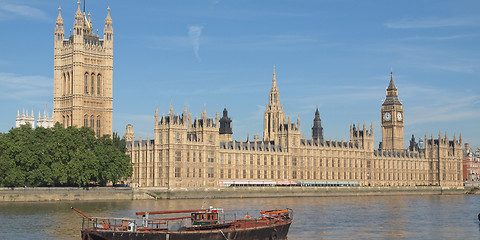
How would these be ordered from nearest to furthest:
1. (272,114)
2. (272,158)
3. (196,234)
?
(196,234) → (272,158) → (272,114)

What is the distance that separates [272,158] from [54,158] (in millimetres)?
57918

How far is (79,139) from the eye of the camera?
112m

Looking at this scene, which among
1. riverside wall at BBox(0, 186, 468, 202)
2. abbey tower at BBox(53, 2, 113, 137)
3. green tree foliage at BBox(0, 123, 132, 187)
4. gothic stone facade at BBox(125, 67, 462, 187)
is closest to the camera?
riverside wall at BBox(0, 186, 468, 202)

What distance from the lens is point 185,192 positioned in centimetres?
12581

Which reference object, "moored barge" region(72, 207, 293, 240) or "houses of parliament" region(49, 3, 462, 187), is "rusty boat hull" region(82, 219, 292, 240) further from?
"houses of parliament" region(49, 3, 462, 187)

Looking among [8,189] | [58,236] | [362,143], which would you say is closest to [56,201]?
[8,189]

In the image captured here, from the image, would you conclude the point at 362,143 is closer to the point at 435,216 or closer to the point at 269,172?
the point at 269,172

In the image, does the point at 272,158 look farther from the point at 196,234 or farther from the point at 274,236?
the point at 196,234

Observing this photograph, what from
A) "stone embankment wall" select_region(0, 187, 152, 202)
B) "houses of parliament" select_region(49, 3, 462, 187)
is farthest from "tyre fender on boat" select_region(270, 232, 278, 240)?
"houses of parliament" select_region(49, 3, 462, 187)

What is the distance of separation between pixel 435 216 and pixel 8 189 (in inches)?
2230

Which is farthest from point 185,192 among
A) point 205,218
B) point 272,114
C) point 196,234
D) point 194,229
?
point 196,234

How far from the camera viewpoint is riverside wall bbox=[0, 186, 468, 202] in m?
102

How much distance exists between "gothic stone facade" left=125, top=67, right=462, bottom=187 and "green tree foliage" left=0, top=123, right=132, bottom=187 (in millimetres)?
18086

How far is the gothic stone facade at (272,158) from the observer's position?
134 metres
